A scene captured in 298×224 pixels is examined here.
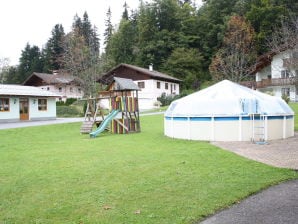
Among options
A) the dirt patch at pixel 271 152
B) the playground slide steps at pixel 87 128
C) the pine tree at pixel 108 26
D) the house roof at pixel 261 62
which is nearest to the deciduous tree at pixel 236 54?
the house roof at pixel 261 62

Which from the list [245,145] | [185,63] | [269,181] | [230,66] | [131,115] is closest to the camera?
[269,181]

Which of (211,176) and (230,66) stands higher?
(230,66)

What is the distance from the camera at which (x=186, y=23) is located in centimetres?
6238

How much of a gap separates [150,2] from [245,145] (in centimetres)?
5807

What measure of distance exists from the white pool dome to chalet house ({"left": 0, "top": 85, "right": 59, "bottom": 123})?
67.0 feet

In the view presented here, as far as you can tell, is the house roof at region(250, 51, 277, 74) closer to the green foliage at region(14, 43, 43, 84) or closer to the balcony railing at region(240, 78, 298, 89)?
the balcony railing at region(240, 78, 298, 89)

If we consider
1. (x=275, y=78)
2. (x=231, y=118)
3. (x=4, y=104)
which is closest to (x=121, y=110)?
(x=231, y=118)

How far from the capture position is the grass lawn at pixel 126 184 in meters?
4.91

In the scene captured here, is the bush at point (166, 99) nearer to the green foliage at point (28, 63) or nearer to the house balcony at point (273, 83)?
the house balcony at point (273, 83)

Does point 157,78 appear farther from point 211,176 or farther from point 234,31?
point 211,176

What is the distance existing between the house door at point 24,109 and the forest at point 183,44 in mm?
6286

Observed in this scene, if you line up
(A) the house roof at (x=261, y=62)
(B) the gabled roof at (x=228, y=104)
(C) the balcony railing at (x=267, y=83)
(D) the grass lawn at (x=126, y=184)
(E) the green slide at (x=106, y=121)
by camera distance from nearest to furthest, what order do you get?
(D) the grass lawn at (x=126, y=184) → (B) the gabled roof at (x=228, y=104) → (E) the green slide at (x=106, y=121) → (C) the balcony railing at (x=267, y=83) → (A) the house roof at (x=261, y=62)

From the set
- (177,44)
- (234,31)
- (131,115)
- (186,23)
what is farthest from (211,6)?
(131,115)

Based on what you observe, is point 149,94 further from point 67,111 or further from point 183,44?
point 183,44
